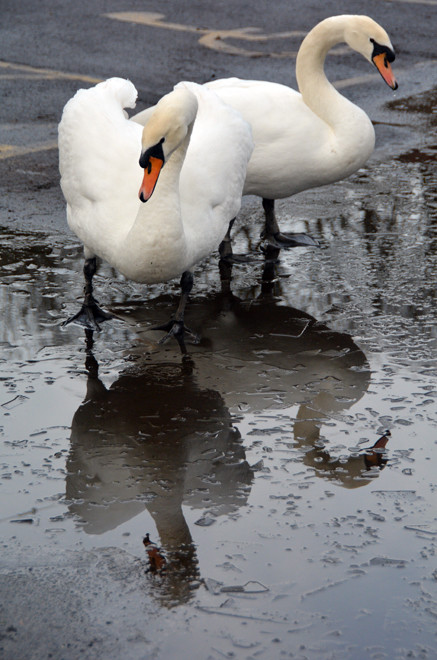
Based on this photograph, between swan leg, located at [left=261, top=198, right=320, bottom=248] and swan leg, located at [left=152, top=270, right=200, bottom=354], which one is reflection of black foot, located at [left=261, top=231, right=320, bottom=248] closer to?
swan leg, located at [left=261, top=198, right=320, bottom=248]

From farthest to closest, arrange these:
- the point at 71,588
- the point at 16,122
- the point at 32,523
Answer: the point at 16,122
the point at 32,523
the point at 71,588

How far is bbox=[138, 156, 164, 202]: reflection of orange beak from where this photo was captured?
4.61 m

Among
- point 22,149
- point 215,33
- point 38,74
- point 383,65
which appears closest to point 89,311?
point 383,65

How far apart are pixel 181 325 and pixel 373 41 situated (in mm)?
3004

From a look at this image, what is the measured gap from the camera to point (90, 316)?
5434mm

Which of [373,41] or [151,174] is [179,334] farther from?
[373,41]

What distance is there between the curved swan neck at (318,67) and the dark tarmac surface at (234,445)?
85 centimetres

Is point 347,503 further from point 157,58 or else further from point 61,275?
point 157,58

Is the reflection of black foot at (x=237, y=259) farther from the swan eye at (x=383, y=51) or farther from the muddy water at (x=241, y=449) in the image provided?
the swan eye at (x=383, y=51)

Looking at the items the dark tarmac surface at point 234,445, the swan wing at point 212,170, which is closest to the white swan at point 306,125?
the dark tarmac surface at point 234,445

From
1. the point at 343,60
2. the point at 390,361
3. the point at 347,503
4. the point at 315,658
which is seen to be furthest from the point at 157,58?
the point at 315,658

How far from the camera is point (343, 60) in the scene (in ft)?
39.4

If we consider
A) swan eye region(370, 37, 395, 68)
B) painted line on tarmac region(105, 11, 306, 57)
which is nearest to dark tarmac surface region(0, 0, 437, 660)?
swan eye region(370, 37, 395, 68)

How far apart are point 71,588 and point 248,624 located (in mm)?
601
